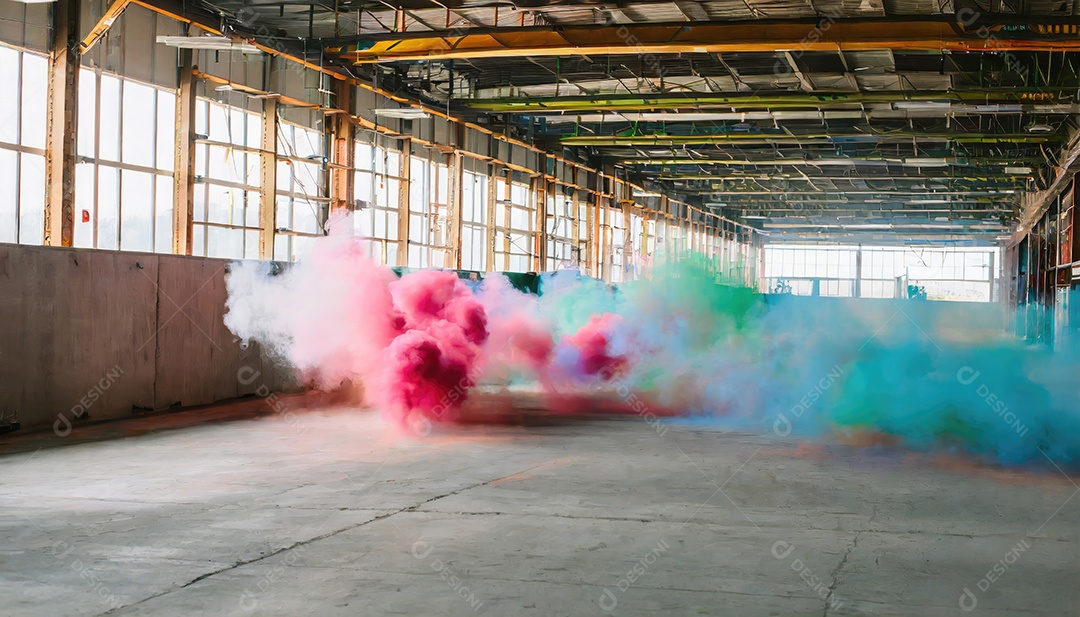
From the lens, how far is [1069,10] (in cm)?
1772

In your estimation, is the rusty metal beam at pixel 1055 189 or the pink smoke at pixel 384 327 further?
the rusty metal beam at pixel 1055 189

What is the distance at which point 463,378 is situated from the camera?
15.7 metres

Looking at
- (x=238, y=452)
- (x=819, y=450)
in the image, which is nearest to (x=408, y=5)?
(x=238, y=452)

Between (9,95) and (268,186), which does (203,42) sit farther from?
(268,186)

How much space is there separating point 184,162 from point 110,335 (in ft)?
15.1

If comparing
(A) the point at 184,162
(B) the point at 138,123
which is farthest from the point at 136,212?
(B) the point at 138,123

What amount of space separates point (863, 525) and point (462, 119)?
2122 cm

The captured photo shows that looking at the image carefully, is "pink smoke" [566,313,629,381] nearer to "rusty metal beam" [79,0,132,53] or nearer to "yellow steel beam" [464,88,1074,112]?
"yellow steel beam" [464,88,1074,112]

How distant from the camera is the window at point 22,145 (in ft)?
49.0

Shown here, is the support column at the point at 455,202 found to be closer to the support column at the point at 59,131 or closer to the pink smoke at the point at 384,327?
the pink smoke at the point at 384,327

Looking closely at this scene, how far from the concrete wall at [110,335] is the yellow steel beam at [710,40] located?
19.4 feet

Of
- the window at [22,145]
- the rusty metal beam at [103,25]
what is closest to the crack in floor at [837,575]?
the window at [22,145]

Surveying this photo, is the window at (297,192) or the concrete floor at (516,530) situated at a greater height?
the window at (297,192)

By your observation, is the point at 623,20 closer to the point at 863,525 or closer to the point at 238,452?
the point at 238,452
